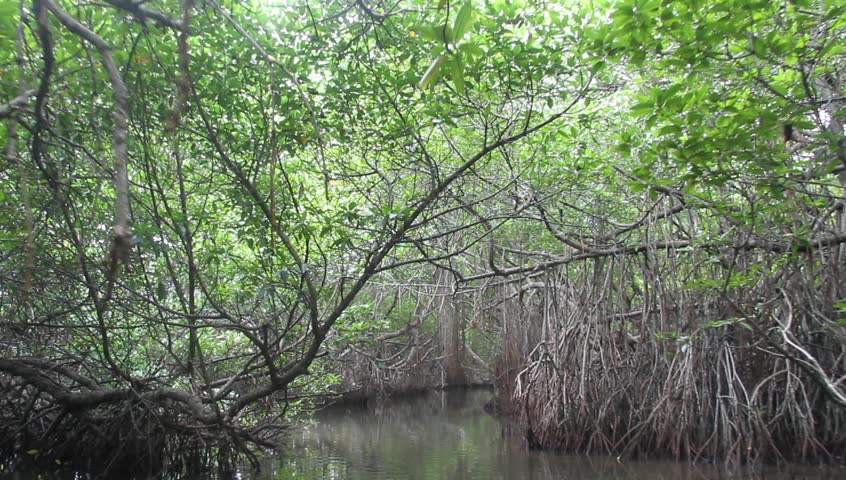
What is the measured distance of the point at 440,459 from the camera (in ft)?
24.1

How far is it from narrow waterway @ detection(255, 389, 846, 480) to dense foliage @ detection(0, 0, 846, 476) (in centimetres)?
32

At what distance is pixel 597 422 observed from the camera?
679 cm

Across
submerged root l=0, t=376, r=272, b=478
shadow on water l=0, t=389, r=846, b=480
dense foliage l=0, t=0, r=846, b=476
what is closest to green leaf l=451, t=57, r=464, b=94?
dense foliage l=0, t=0, r=846, b=476

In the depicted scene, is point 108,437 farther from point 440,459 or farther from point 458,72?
point 458,72

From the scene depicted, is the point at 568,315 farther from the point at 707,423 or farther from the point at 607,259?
the point at 707,423

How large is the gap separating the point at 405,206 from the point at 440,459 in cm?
411

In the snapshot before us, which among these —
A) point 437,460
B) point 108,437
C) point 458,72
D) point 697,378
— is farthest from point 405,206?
point 437,460

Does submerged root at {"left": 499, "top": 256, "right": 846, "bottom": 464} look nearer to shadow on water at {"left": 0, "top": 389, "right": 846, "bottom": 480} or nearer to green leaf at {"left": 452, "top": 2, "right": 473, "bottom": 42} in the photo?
shadow on water at {"left": 0, "top": 389, "right": 846, "bottom": 480}

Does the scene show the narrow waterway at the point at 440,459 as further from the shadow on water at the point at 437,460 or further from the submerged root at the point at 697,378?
the submerged root at the point at 697,378

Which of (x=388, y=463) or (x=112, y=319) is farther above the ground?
(x=112, y=319)

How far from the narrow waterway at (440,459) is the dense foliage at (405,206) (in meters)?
0.32

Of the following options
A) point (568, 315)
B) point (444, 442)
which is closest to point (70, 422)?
point (444, 442)

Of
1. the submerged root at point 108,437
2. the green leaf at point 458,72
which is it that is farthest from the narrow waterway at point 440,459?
the green leaf at point 458,72

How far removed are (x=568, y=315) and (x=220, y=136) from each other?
4830mm
